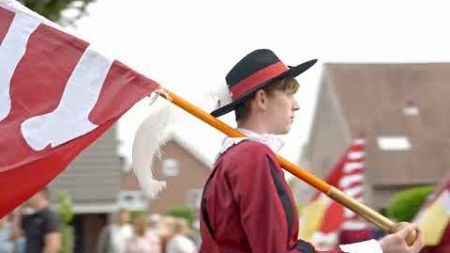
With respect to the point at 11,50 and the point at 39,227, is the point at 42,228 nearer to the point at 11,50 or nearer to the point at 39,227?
the point at 39,227

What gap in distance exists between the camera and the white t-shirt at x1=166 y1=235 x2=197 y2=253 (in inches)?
547

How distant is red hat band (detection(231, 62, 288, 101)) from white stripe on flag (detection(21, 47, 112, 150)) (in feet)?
1.77

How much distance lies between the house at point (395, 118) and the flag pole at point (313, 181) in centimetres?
4433

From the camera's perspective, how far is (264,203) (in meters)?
3.87

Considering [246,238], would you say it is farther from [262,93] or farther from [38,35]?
[38,35]

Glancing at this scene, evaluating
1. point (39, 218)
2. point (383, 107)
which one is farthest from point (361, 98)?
point (39, 218)

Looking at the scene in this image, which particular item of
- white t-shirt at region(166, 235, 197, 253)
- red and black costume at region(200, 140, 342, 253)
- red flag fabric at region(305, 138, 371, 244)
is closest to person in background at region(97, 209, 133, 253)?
white t-shirt at region(166, 235, 197, 253)

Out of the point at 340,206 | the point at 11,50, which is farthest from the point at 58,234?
the point at 11,50

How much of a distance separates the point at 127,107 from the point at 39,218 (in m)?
4.98

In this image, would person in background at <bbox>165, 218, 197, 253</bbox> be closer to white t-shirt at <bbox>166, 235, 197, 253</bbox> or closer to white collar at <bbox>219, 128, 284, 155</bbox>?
white t-shirt at <bbox>166, 235, 197, 253</bbox>

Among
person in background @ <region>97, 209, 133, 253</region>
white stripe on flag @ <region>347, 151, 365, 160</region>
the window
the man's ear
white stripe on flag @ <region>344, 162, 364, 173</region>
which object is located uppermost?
the man's ear

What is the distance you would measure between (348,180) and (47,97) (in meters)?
9.53

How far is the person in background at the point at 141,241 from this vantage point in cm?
1389

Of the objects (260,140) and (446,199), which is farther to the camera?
(446,199)
